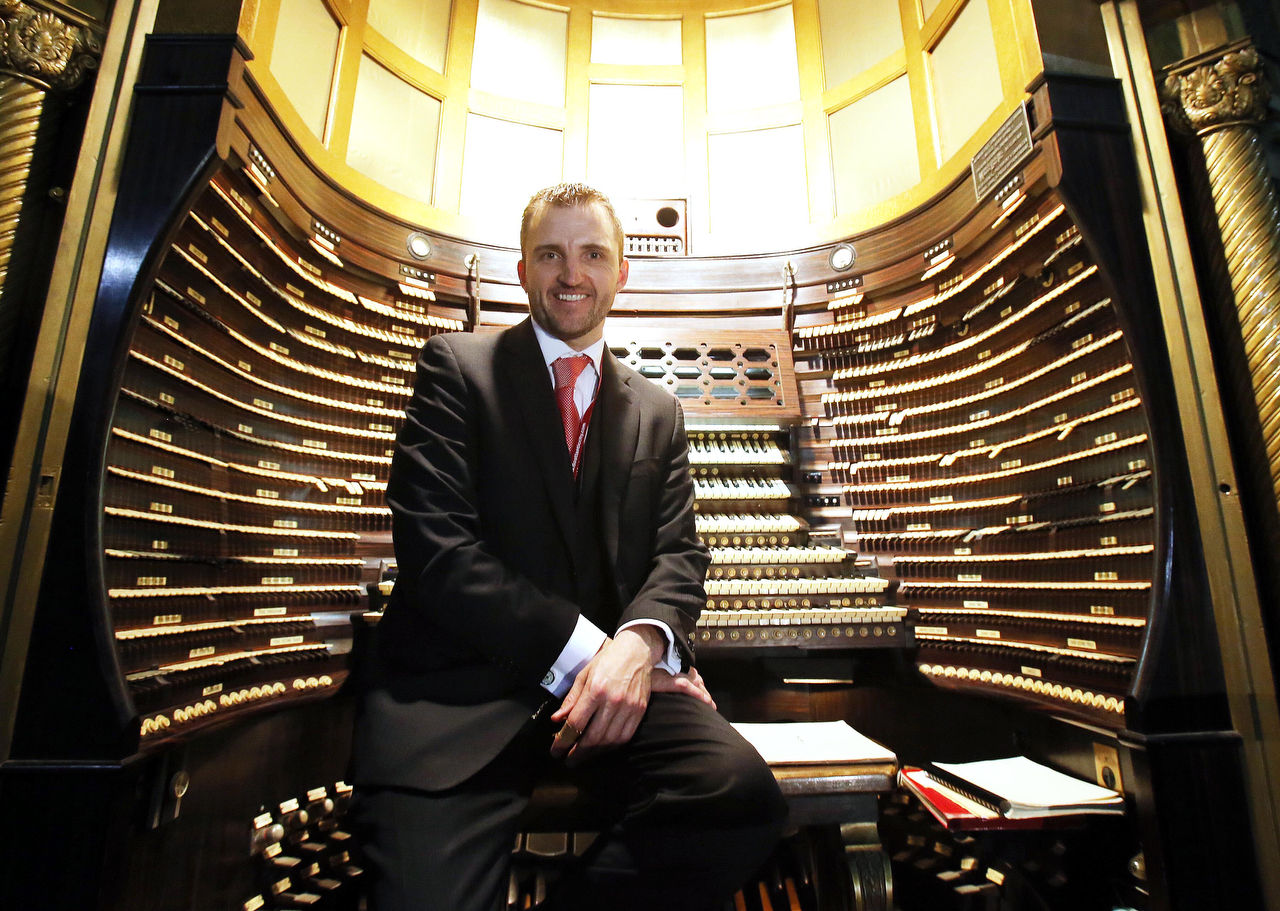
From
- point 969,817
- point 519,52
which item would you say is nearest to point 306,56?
point 519,52

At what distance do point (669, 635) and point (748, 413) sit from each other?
2.00 metres

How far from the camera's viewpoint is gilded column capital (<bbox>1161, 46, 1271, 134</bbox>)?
2.40 m

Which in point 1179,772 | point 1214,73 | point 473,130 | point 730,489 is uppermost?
point 473,130

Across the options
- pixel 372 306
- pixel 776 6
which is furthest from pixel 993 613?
pixel 776 6

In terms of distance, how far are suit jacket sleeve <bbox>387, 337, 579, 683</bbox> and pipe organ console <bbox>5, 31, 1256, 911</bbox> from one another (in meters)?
0.94

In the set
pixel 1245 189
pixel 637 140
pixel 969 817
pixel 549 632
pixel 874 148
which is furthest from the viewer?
pixel 637 140

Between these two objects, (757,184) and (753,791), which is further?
(757,184)

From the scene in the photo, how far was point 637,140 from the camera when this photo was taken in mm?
4688

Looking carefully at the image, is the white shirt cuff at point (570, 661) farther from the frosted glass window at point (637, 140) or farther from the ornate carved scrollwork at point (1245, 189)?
the frosted glass window at point (637, 140)

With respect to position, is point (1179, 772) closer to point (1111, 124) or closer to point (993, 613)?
point (993, 613)

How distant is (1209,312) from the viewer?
234 centimetres

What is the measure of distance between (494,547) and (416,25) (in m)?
4.20

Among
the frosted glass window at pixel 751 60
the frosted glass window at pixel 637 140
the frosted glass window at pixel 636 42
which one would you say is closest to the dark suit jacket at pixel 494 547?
the frosted glass window at pixel 637 140

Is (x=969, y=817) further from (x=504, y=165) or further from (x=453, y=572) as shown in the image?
(x=504, y=165)
